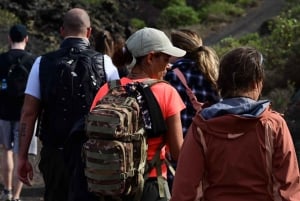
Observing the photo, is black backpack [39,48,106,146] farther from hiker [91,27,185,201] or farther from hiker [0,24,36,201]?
hiker [0,24,36,201]

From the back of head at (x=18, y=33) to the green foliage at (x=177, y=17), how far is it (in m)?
26.5

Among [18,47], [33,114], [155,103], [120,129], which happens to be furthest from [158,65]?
[18,47]

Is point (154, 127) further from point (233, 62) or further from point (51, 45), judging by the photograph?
point (51, 45)

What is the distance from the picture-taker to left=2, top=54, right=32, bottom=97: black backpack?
8.15 metres

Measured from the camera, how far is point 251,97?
12.5 feet

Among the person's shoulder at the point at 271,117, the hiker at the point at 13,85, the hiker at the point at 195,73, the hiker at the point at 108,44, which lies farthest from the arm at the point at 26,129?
the hiker at the point at 13,85

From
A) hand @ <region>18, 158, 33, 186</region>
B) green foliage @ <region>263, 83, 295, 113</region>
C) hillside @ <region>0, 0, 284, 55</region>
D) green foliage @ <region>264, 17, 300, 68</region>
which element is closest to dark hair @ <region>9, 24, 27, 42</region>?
hand @ <region>18, 158, 33, 186</region>

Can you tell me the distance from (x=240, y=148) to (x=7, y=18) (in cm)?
2060

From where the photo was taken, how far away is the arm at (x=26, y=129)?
557cm

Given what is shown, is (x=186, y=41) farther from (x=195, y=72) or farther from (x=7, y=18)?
(x=7, y=18)

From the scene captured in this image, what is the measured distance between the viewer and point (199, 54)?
5.58 m

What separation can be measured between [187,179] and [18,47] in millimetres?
4889

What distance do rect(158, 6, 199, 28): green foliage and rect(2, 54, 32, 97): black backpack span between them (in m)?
26.7

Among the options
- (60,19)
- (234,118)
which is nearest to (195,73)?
(234,118)
